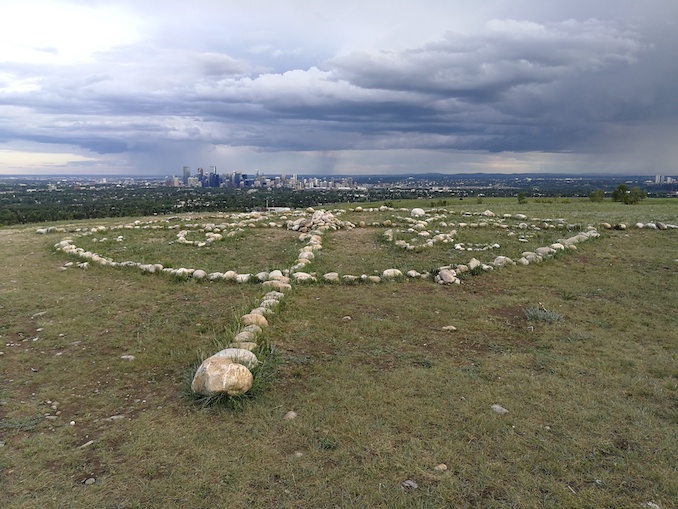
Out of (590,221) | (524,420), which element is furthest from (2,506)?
(590,221)

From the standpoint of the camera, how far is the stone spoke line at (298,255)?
20.3 ft

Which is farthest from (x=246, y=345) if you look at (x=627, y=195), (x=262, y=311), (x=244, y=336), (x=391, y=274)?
(x=627, y=195)

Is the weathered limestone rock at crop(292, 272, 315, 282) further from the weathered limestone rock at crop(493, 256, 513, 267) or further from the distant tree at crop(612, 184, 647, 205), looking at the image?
the distant tree at crop(612, 184, 647, 205)

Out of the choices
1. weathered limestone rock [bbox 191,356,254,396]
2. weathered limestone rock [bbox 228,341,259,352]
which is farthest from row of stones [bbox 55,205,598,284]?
weathered limestone rock [bbox 191,356,254,396]

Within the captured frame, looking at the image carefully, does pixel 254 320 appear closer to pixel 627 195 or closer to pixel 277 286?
pixel 277 286

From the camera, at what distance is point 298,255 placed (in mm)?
14922

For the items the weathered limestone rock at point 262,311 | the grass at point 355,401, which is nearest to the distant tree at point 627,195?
the grass at point 355,401

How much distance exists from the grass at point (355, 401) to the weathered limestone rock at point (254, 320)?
1.05ft

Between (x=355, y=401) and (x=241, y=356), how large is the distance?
5.96 ft

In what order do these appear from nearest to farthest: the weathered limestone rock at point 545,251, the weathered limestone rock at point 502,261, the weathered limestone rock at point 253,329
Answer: the weathered limestone rock at point 253,329, the weathered limestone rock at point 502,261, the weathered limestone rock at point 545,251

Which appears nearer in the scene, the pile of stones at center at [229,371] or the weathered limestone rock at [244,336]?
the pile of stones at center at [229,371]

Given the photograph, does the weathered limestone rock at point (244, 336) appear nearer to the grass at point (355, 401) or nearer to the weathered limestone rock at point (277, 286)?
the grass at point (355, 401)

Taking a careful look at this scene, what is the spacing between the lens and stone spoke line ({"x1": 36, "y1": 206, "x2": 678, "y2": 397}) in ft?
20.3

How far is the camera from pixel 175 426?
5469 millimetres
